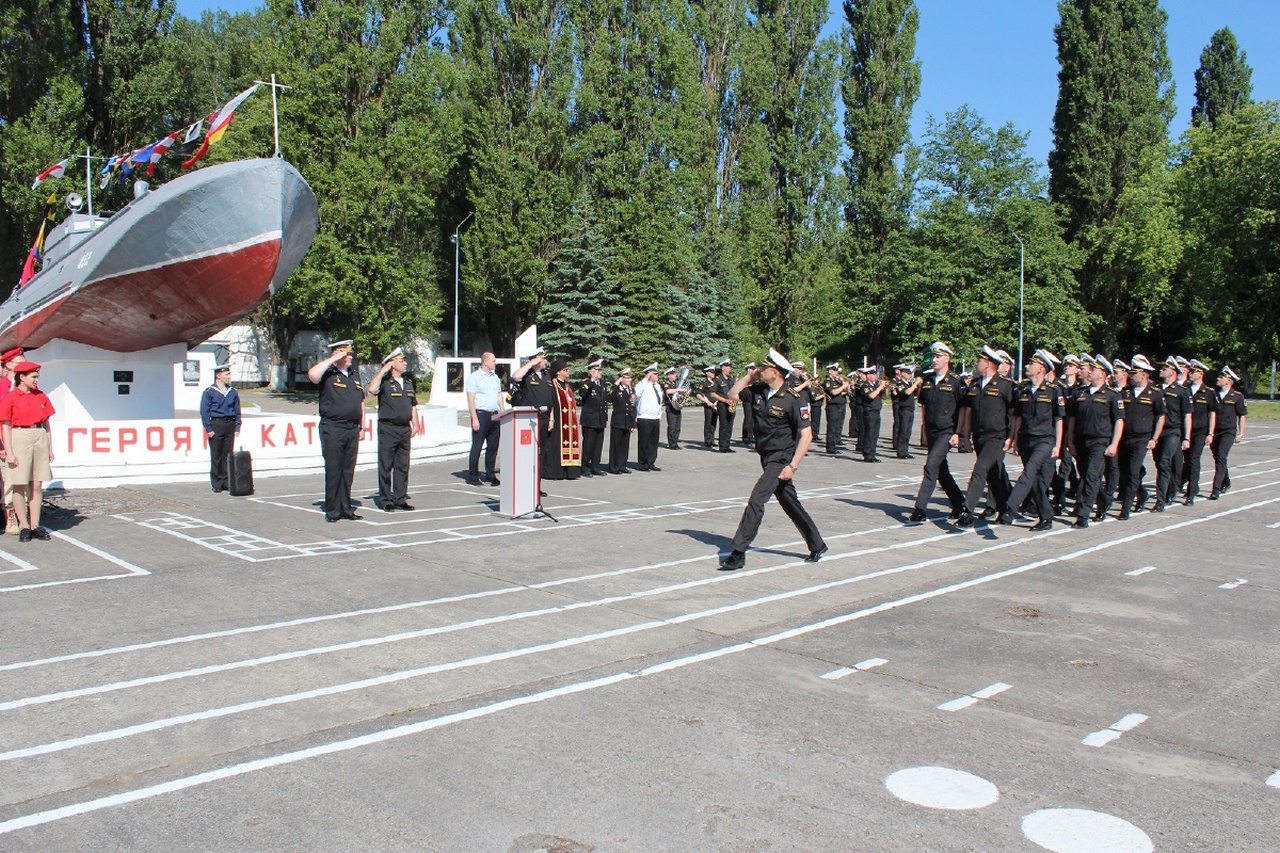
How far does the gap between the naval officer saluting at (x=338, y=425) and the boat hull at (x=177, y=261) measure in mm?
7373

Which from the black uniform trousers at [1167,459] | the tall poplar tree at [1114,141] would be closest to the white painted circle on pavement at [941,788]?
the black uniform trousers at [1167,459]

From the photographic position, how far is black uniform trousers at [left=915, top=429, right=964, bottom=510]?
1164cm

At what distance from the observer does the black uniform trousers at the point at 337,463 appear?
1110cm

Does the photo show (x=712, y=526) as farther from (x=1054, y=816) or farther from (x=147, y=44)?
(x=147, y=44)

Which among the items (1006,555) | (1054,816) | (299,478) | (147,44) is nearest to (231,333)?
(147,44)

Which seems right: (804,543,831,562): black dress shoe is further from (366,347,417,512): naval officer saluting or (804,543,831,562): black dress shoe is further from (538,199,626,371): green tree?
(538,199,626,371): green tree

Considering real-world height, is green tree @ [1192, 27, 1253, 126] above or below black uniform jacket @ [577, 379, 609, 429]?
above

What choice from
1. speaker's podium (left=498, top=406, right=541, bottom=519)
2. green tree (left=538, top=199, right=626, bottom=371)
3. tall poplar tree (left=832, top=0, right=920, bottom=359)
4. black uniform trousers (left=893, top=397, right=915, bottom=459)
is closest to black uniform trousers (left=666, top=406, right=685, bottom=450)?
black uniform trousers (left=893, top=397, right=915, bottom=459)

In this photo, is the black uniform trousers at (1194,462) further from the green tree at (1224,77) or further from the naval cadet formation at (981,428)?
the green tree at (1224,77)

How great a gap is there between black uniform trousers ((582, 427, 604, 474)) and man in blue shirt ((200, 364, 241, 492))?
18.0ft

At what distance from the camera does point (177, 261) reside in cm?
1711

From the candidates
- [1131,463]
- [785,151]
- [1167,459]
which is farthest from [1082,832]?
[785,151]

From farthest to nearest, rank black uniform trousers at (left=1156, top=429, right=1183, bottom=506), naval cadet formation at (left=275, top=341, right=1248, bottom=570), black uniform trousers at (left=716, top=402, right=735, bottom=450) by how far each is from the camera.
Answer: black uniform trousers at (left=716, top=402, right=735, bottom=450) → black uniform trousers at (left=1156, top=429, right=1183, bottom=506) → naval cadet formation at (left=275, top=341, right=1248, bottom=570)

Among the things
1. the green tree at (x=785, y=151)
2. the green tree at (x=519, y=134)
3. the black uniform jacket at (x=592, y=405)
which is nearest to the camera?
the black uniform jacket at (x=592, y=405)
